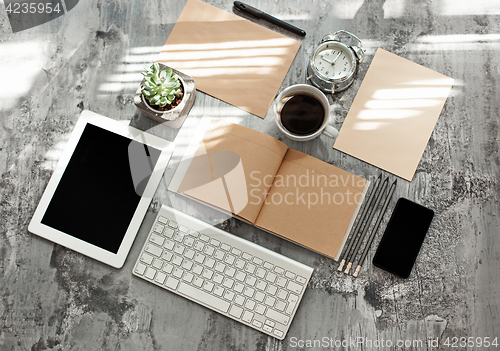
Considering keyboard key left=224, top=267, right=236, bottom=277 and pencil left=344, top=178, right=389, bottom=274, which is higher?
pencil left=344, top=178, right=389, bottom=274

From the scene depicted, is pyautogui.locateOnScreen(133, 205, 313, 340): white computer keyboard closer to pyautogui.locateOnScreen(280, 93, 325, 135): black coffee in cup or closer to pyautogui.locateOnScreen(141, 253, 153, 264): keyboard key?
pyautogui.locateOnScreen(141, 253, 153, 264): keyboard key

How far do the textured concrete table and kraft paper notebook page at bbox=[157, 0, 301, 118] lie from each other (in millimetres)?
32

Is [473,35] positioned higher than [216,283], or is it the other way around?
[473,35]

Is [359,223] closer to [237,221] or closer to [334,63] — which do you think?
[237,221]

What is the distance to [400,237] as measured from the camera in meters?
0.87

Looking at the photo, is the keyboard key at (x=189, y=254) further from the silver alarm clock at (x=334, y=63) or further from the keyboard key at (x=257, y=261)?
the silver alarm clock at (x=334, y=63)

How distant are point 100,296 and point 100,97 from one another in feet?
1.72

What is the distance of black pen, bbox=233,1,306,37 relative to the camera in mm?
912

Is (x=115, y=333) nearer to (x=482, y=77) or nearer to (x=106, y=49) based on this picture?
(x=106, y=49)

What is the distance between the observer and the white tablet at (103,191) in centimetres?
86

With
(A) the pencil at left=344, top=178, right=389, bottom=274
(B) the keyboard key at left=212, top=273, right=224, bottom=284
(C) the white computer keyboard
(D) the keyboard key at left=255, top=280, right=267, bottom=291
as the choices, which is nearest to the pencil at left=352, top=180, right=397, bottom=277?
(A) the pencil at left=344, top=178, right=389, bottom=274

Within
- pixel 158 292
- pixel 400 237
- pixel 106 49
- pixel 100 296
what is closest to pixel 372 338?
pixel 400 237

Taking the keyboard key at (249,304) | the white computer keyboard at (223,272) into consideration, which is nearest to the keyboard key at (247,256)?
the white computer keyboard at (223,272)

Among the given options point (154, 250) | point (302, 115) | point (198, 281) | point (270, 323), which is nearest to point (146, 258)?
point (154, 250)
